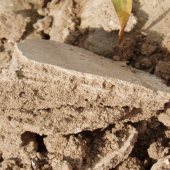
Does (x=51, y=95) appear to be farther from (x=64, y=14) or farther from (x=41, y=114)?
(x=64, y=14)

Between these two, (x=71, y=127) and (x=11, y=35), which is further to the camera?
(x=11, y=35)

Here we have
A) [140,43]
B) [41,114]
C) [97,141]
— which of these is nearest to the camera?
[41,114]

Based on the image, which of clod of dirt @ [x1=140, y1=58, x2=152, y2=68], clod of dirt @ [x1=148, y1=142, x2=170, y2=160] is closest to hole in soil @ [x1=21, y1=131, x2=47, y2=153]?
clod of dirt @ [x1=148, y1=142, x2=170, y2=160]

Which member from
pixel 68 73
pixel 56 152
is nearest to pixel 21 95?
pixel 68 73

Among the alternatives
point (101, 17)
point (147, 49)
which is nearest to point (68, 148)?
point (147, 49)

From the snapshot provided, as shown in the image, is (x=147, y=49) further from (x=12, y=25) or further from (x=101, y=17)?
(x=12, y=25)
